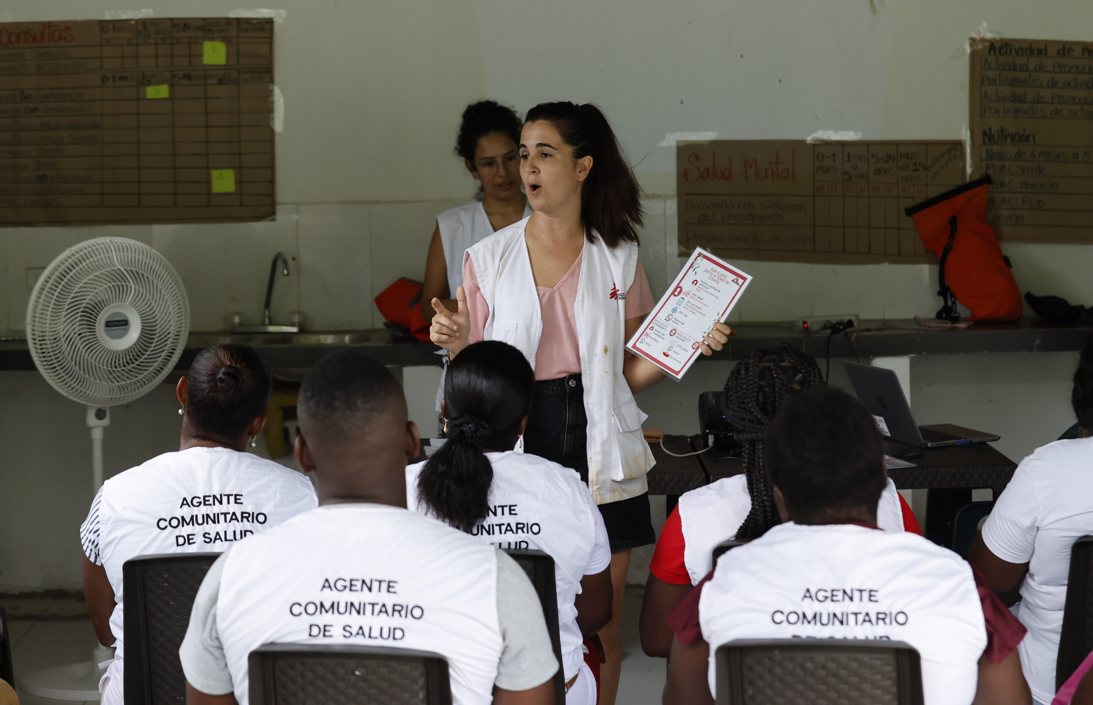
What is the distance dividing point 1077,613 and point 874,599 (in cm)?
74

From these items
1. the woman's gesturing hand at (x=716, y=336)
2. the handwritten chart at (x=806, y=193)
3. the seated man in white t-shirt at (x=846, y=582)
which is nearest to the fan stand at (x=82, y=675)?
the woman's gesturing hand at (x=716, y=336)

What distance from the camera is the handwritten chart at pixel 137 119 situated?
4.93 metres

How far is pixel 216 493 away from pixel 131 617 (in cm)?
25

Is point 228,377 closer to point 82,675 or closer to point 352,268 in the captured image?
point 82,675

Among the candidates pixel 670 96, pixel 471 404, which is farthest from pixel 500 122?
pixel 471 404

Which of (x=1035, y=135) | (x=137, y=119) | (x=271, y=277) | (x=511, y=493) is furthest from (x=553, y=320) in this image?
(x=1035, y=135)

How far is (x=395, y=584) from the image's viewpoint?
145 centimetres

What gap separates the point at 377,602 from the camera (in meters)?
1.46

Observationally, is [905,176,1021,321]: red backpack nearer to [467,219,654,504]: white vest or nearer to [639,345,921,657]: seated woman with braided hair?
[467,219,654,504]: white vest

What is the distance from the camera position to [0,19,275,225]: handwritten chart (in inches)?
194

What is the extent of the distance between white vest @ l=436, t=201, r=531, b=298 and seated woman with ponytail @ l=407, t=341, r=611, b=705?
1.89m

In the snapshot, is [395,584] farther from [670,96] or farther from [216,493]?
[670,96]

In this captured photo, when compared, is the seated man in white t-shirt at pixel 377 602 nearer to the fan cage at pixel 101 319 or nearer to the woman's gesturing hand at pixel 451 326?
the woman's gesturing hand at pixel 451 326

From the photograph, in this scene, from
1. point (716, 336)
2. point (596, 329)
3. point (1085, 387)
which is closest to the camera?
point (1085, 387)
